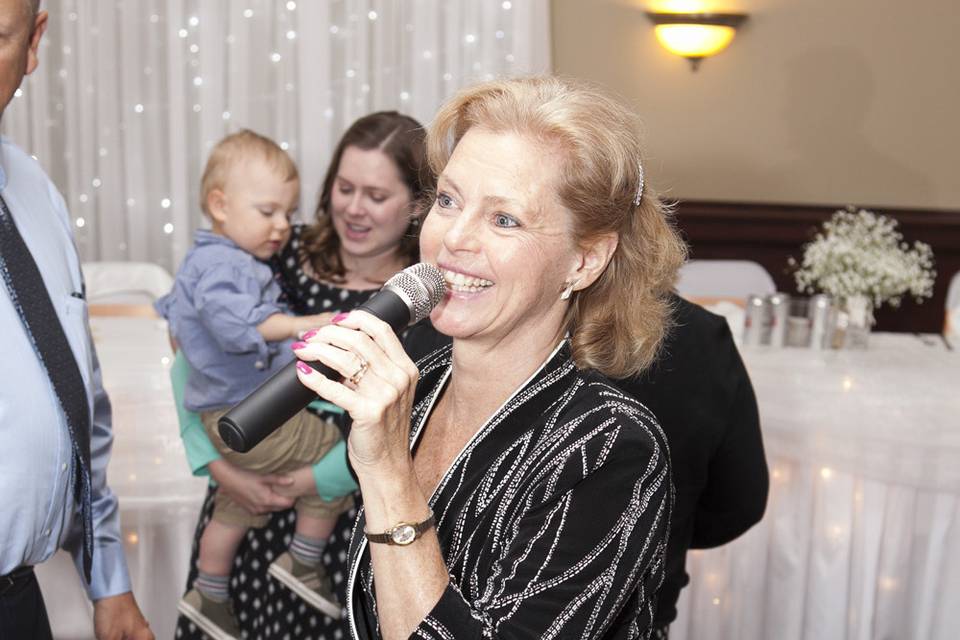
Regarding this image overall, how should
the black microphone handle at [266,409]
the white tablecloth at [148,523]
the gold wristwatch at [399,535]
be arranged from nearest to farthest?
1. the black microphone handle at [266,409]
2. the gold wristwatch at [399,535]
3. the white tablecloth at [148,523]

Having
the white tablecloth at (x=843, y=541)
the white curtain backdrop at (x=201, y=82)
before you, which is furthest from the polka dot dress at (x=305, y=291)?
the white curtain backdrop at (x=201, y=82)

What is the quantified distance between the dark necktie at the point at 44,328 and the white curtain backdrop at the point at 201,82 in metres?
4.09

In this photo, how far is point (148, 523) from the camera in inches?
108

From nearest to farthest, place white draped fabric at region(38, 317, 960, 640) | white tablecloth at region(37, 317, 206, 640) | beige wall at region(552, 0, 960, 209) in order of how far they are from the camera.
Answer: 1. white tablecloth at region(37, 317, 206, 640)
2. white draped fabric at region(38, 317, 960, 640)
3. beige wall at region(552, 0, 960, 209)

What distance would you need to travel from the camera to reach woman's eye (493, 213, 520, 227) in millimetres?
1395

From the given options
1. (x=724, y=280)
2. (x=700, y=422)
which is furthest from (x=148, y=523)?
(x=724, y=280)

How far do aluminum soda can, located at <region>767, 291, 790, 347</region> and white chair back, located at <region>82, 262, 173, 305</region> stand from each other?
8.32ft

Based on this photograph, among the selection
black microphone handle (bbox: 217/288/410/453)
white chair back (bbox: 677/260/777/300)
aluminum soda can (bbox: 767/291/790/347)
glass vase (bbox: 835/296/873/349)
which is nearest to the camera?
black microphone handle (bbox: 217/288/410/453)

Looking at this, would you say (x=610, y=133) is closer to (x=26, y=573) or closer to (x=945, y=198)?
(x=26, y=573)

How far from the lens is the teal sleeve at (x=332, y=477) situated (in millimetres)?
2414

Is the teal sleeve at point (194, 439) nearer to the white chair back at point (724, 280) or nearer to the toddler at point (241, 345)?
the toddler at point (241, 345)

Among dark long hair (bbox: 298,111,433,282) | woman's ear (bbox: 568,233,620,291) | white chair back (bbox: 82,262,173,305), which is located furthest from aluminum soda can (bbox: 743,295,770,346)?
white chair back (bbox: 82,262,173,305)

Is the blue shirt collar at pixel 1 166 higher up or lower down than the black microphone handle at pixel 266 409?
higher up

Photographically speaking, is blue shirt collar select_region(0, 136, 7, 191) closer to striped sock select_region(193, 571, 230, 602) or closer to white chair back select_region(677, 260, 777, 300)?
striped sock select_region(193, 571, 230, 602)
